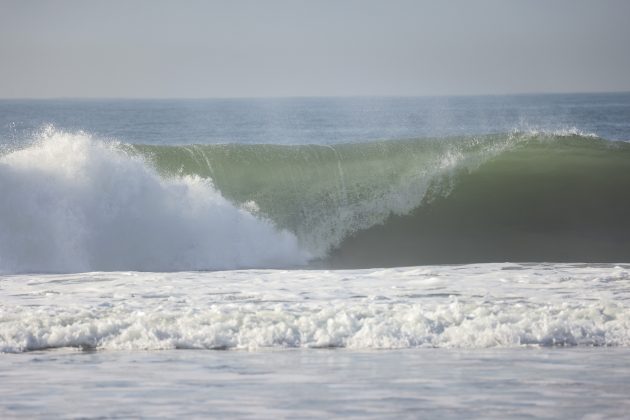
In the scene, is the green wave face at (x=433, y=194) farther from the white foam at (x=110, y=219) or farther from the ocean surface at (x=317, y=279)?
the white foam at (x=110, y=219)

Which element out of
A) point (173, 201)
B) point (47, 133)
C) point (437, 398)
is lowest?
point (437, 398)

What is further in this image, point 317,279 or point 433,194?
point 433,194

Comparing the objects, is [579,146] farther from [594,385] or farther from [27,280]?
[594,385]

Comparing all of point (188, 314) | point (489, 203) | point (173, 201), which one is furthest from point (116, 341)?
point (489, 203)

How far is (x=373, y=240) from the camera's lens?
15.1 meters

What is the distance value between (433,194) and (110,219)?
5.61 meters

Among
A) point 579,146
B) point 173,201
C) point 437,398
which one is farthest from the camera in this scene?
point 579,146

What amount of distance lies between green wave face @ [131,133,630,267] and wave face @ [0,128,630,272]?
0.03m

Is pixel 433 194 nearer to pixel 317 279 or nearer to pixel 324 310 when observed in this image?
pixel 317 279

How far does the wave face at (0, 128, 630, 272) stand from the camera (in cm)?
1343

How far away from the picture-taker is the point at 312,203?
15.9m

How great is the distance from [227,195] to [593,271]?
6.67m

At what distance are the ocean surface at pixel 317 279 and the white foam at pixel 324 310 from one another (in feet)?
0.08

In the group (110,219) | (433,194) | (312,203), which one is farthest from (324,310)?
(433,194)
